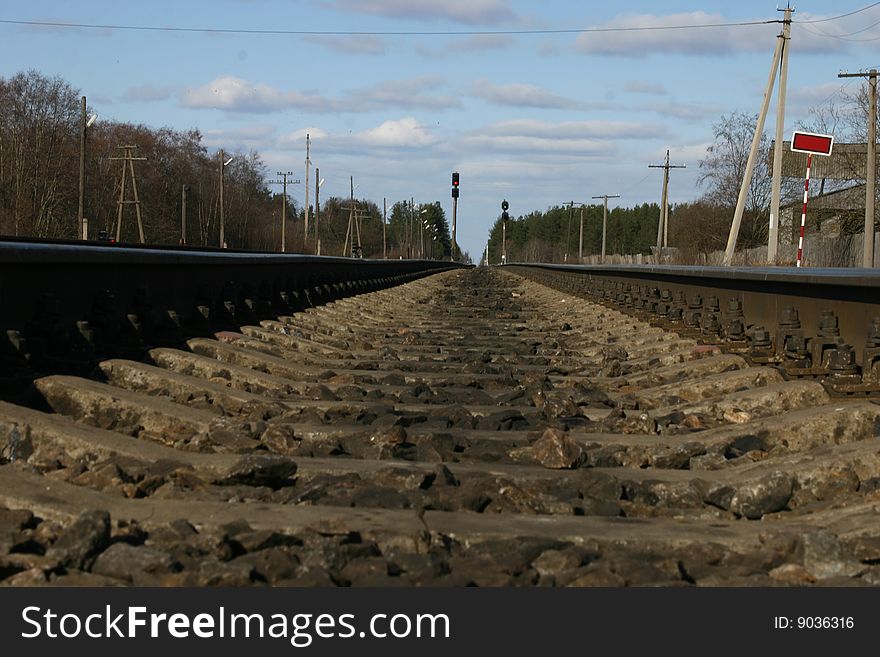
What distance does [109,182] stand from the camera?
262 ft

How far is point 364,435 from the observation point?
5.02 m

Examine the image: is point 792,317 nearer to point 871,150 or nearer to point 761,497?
point 761,497

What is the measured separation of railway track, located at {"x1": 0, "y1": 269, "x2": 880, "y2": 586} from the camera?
315cm

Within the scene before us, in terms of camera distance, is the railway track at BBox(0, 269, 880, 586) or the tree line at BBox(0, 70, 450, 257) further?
the tree line at BBox(0, 70, 450, 257)

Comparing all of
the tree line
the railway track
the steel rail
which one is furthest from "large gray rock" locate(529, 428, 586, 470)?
the tree line

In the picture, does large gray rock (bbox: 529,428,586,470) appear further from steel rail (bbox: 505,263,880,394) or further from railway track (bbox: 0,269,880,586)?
steel rail (bbox: 505,263,880,394)

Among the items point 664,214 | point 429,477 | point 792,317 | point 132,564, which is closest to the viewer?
point 132,564

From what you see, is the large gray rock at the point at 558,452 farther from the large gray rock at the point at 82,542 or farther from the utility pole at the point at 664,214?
the utility pole at the point at 664,214

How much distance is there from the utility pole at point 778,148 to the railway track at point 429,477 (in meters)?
21.7

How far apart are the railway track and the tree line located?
4094 cm

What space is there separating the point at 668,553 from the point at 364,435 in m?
1.89

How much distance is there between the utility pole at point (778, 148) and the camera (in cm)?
2828

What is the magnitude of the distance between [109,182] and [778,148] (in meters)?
58.6

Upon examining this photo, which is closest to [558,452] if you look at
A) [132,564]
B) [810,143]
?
[132,564]
